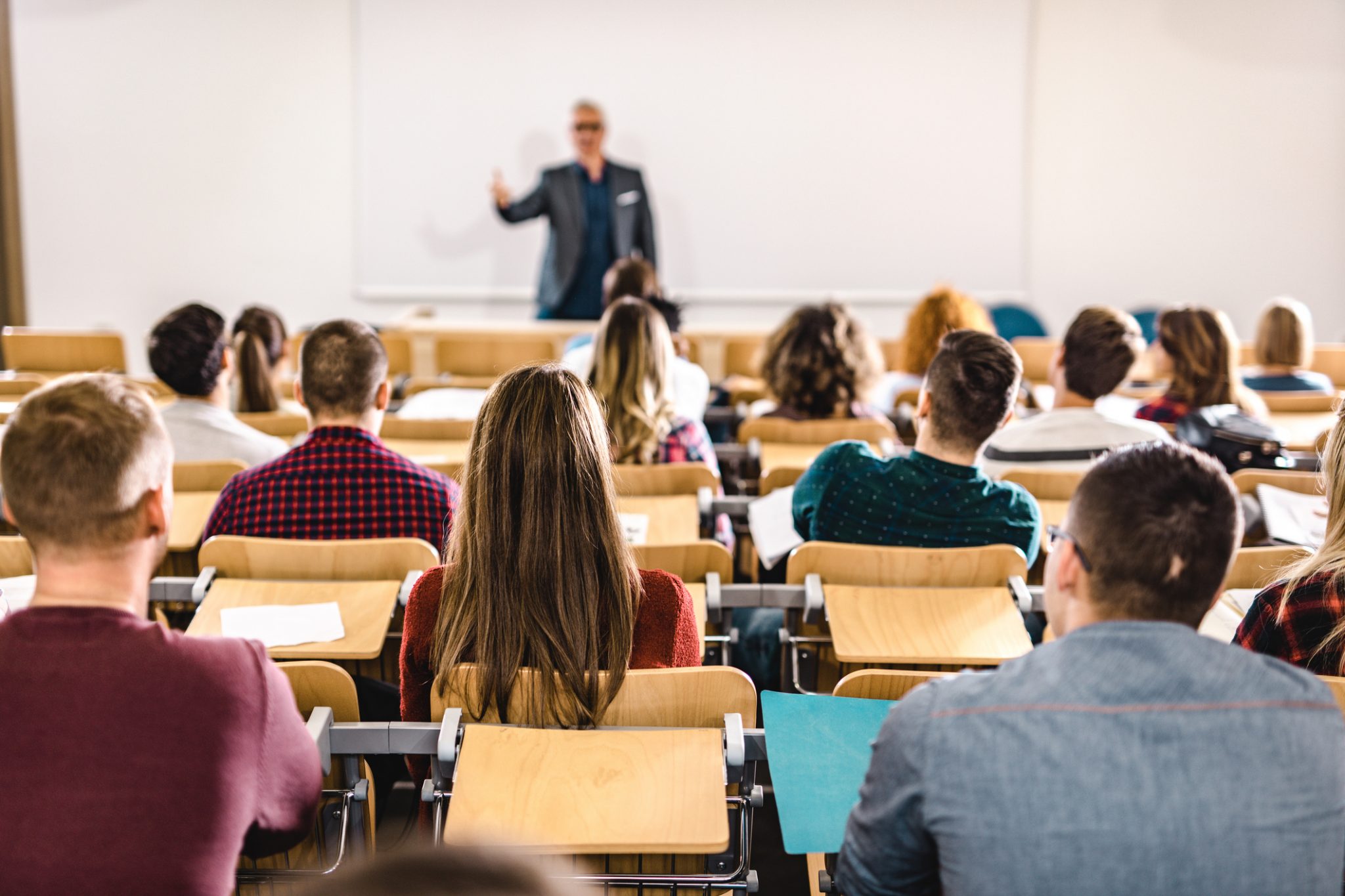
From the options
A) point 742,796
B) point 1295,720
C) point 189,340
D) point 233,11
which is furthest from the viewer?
point 233,11

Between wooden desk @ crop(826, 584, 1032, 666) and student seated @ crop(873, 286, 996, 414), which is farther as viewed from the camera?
student seated @ crop(873, 286, 996, 414)

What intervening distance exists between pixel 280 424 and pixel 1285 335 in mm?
3763

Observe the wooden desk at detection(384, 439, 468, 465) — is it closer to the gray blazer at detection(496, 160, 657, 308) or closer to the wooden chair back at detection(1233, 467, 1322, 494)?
the wooden chair back at detection(1233, 467, 1322, 494)

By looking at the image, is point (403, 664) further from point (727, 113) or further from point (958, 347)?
point (727, 113)

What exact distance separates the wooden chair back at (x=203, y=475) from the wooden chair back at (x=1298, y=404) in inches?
140

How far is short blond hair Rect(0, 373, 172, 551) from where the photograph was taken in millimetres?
1381

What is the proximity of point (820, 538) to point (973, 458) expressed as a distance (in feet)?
1.29

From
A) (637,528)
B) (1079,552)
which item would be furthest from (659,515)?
(1079,552)

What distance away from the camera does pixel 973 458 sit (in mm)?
2660

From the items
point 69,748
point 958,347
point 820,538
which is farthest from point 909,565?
point 69,748

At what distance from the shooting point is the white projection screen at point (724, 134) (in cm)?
736

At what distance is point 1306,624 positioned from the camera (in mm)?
1838

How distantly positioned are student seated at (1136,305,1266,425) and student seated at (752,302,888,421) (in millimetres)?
963

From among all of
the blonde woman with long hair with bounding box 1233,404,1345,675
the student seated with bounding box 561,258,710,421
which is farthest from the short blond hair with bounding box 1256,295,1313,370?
the blonde woman with long hair with bounding box 1233,404,1345,675
